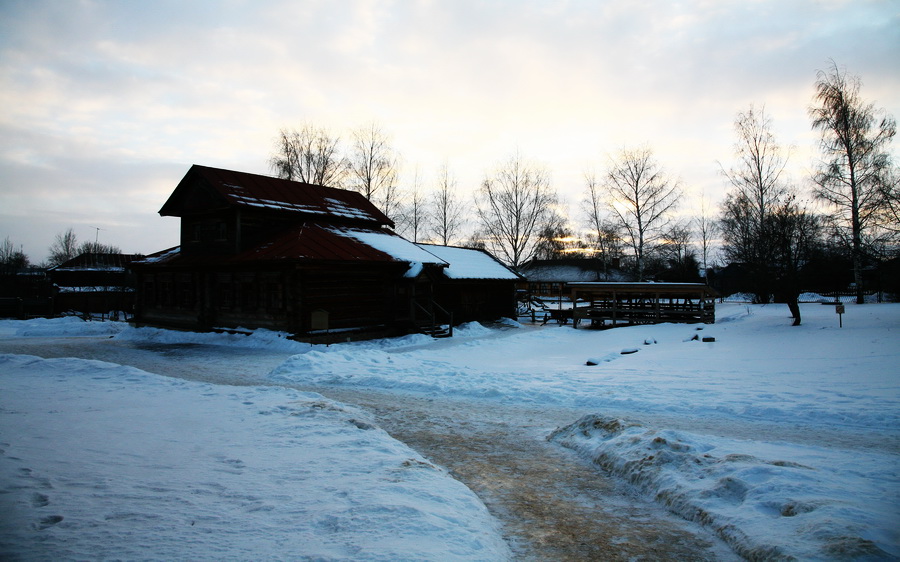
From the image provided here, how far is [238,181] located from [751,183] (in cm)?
3093

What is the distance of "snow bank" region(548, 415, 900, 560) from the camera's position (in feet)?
12.6

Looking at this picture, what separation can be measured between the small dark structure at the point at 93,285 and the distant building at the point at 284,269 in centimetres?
1535

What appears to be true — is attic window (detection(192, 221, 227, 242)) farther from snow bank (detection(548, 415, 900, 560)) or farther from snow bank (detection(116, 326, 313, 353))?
snow bank (detection(548, 415, 900, 560))

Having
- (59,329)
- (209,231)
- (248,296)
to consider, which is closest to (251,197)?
(209,231)

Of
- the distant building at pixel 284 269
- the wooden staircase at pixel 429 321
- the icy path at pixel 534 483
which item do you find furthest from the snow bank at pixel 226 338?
the icy path at pixel 534 483

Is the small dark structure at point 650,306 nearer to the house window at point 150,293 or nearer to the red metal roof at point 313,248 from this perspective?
the red metal roof at point 313,248

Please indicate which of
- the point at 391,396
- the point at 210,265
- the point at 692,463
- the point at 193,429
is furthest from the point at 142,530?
the point at 210,265

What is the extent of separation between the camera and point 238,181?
23.9 metres

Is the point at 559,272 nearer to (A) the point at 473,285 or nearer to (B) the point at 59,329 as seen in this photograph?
(A) the point at 473,285

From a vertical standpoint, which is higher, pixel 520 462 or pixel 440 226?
pixel 440 226

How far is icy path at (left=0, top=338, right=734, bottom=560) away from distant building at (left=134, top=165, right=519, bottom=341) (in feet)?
25.6

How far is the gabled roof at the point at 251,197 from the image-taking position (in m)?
22.5

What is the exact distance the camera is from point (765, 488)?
4816mm

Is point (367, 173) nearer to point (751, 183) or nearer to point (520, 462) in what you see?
point (751, 183)
